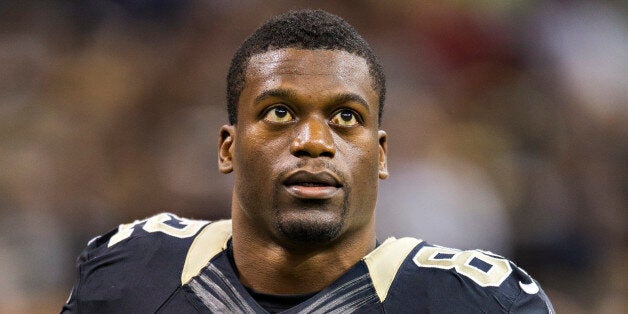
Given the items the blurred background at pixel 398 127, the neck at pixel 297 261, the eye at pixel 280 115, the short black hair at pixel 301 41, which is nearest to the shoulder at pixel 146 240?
the neck at pixel 297 261

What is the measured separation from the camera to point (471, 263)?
1.72 metres

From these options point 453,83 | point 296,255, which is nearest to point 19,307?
point 296,255

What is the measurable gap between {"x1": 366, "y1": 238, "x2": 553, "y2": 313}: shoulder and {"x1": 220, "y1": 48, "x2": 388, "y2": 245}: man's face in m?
0.13

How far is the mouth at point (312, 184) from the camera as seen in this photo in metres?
1.60

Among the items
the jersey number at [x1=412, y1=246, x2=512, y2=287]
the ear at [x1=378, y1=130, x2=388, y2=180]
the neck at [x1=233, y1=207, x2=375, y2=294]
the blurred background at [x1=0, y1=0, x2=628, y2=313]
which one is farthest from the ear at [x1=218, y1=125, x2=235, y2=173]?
the blurred background at [x1=0, y1=0, x2=628, y2=313]

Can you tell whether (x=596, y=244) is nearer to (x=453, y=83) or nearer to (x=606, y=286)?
(x=606, y=286)

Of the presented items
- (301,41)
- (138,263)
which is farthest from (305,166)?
(138,263)

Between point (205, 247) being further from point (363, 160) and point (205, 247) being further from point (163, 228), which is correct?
point (363, 160)

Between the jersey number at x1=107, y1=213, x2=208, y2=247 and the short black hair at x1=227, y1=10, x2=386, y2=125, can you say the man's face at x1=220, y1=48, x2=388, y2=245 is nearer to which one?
the short black hair at x1=227, y1=10, x2=386, y2=125

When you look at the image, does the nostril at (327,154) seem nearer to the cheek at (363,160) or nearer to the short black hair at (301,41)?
the cheek at (363,160)

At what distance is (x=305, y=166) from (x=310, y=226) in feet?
0.41

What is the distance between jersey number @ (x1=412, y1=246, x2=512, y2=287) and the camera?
1683mm

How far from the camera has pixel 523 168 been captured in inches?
139

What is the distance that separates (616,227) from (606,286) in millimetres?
275
